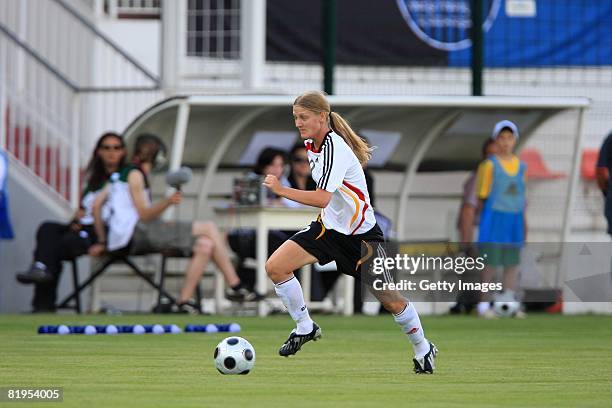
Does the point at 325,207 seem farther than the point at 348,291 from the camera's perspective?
Result: No

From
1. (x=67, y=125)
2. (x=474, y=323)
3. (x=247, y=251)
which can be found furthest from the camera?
(x=67, y=125)

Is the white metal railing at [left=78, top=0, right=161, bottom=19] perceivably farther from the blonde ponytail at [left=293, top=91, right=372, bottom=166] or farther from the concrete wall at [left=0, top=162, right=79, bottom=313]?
the blonde ponytail at [left=293, top=91, right=372, bottom=166]

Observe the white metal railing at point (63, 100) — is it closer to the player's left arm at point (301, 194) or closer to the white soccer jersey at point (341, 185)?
the white soccer jersey at point (341, 185)

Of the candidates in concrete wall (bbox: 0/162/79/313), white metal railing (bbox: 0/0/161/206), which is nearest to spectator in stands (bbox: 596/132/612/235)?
white metal railing (bbox: 0/0/161/206)

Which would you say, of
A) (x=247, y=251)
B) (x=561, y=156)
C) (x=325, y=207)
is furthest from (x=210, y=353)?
(x=561, y=156)

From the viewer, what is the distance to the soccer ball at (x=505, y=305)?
16797 mm

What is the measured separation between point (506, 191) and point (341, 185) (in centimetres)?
786

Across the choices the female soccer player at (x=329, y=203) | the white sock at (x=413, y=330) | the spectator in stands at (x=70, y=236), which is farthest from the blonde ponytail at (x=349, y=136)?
the spectator in stands at (x=70, y=236)

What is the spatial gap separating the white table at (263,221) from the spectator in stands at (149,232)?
32 cm

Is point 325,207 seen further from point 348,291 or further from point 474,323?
point 348,291

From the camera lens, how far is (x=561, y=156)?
18438mm

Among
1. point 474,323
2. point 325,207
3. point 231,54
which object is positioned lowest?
point 474,323

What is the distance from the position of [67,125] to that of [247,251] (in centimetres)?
285

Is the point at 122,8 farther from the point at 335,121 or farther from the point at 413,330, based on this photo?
the point at 413,330
